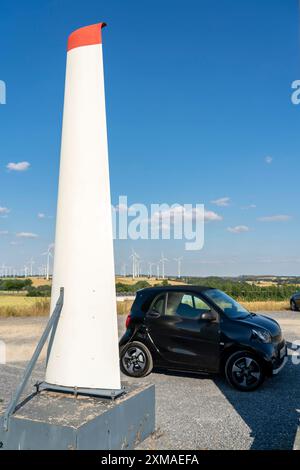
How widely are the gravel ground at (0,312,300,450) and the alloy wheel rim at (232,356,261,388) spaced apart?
7.6 inches

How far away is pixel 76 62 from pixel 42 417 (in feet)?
11.4

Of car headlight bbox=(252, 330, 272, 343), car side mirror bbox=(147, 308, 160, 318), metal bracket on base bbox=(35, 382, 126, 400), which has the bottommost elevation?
metal bracket on base bbox=(35, 382, 126, 400)

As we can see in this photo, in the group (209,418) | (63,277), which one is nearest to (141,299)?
(209,418)

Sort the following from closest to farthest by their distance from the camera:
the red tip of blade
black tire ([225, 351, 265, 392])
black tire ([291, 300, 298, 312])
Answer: the red tip of blade → black tire ([225, 351, 265, 392]) → black tire ([291, 300, 298, 312])

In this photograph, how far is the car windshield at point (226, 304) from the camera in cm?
783

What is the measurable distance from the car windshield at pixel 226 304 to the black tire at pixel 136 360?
1494 millimetres

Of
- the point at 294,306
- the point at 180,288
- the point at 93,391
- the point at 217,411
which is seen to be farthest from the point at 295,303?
the point at 93,391

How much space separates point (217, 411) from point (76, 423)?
9.83 feet

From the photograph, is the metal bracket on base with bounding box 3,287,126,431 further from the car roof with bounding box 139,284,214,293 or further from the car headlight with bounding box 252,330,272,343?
the car roof with bounding box 139,284,214,293

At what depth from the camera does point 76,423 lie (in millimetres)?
3615

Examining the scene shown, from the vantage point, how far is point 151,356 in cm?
795

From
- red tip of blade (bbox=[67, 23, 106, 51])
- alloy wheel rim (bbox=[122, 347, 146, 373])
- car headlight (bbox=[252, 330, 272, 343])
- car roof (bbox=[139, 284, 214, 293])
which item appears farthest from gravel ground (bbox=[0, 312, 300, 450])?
red tip of blade (bbox=[67, 23, 106, 51])

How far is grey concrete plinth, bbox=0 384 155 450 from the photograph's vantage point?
3.59 metres
